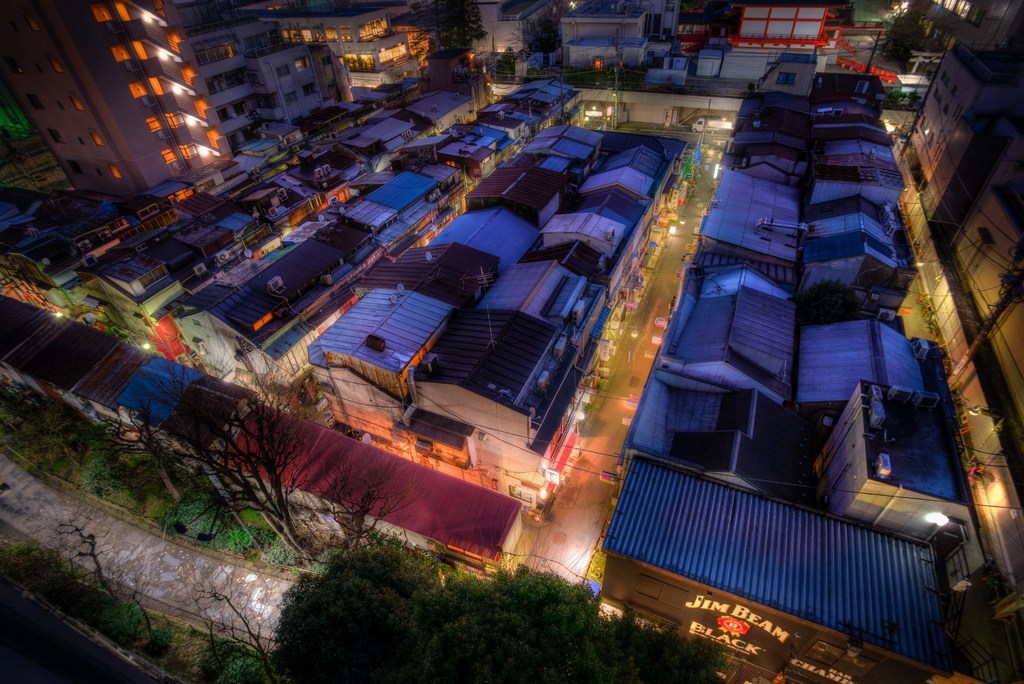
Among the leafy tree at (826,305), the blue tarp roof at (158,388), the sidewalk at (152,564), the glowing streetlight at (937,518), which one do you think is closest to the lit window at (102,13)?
the blue tarp roof at (158,388)

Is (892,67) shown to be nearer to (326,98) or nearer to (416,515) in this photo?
(326,98)

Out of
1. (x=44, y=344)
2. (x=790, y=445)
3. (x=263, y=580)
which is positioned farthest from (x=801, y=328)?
(x=44, y=344)

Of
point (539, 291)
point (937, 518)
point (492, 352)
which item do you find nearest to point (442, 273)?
point (539, 291)

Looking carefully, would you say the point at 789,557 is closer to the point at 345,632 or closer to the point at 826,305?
the point at 826,305

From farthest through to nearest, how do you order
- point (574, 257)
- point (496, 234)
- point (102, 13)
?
point (102, 13)
point (496, 234)
point (574, 257)

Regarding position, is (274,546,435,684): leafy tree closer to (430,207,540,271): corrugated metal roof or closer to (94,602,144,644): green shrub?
(94,602,144,644): green shrub

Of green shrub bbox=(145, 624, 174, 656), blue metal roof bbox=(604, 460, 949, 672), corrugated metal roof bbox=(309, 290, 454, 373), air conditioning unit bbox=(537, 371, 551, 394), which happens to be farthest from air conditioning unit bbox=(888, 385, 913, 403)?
green shrub bbox=(145, 624, 174, 656)
